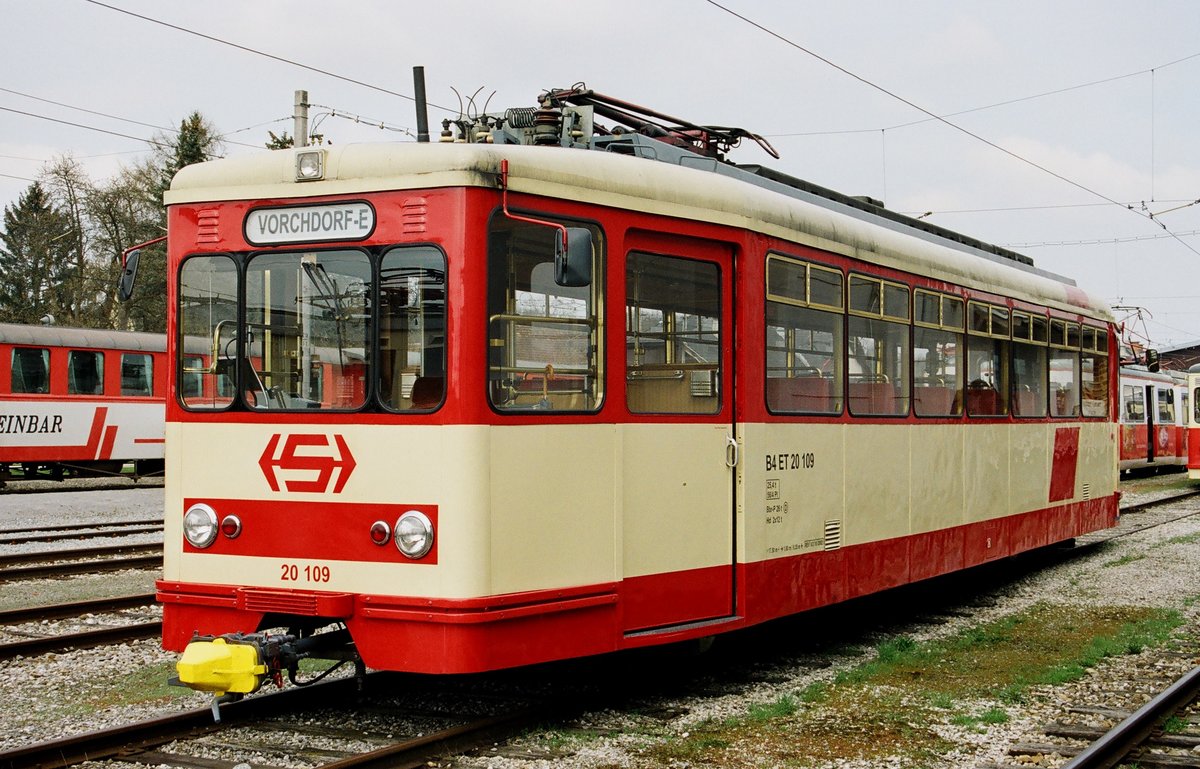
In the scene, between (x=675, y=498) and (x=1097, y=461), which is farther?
(x=1097, y=461)

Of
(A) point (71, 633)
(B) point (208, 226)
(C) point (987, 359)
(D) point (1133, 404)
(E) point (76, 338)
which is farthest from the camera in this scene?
(D) point (1133, 404)

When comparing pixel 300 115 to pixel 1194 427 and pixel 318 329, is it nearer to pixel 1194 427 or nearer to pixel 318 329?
pixel 318 329

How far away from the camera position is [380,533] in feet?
20.5

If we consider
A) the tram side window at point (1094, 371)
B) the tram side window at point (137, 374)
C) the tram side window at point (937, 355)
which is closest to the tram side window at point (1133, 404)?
the tram side window at point (1094, 371)

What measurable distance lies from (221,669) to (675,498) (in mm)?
2590

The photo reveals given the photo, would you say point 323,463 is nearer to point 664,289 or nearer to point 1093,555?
point 664,289

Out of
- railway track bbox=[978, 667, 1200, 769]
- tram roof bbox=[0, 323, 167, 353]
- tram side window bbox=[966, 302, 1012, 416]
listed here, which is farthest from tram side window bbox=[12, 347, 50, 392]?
railway track bbox=[978, 667, 1200, 769]

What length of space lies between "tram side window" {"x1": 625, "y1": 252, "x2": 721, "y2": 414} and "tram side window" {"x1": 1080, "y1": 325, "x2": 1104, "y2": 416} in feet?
26.0

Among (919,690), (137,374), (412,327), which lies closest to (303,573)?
(412,327)

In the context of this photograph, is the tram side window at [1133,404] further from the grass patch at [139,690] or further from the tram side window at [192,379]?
the tram side window at [192,379]

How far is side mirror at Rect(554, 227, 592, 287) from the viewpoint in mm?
6151

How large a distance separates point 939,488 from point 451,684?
14.8 ft

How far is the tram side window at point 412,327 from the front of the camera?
20.7ft

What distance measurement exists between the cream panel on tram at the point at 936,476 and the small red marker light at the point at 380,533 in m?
4.87
